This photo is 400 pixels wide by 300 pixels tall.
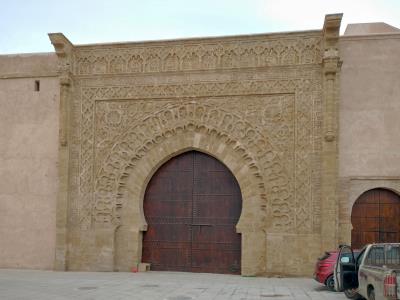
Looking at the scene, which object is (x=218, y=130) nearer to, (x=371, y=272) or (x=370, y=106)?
(x=370, y=106)

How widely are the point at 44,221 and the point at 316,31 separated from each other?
355 inches

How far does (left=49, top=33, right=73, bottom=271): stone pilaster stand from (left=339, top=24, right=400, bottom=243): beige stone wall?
23.9 ft

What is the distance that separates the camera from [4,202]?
15.3 metres

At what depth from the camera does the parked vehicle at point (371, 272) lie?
24.2 feet

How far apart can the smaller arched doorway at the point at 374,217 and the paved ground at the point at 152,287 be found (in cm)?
177

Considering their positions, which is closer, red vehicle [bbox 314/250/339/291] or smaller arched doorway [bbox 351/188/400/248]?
red vehicle [bbox 314/250/339/291]

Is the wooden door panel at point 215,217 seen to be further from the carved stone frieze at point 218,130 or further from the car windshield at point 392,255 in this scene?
the car windshield at point 392,255

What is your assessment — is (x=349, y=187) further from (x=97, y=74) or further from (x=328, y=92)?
(x=97, y=74)

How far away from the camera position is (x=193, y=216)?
14.2 m

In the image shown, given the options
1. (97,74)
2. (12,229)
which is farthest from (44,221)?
(97,74)

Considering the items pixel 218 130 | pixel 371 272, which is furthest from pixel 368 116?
pixel 371 272

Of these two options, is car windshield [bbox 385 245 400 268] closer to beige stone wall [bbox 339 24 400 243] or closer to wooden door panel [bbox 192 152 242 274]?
beige stone wall [bbox 339 24 400 243]

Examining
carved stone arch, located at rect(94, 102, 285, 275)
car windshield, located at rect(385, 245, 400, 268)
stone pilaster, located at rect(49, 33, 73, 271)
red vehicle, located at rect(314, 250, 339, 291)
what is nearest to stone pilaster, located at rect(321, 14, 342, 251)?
carved stone arch, located at rect(94, 102, 285, 275)

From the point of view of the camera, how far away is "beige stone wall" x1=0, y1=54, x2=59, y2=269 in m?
15.0
